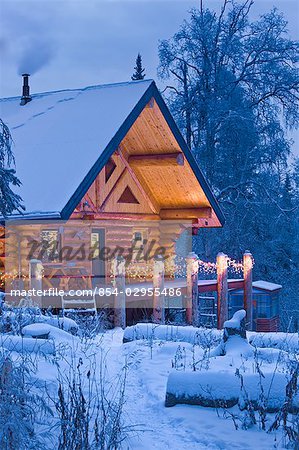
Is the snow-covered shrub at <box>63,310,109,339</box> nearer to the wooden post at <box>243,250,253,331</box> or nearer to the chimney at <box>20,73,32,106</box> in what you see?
the wooden post at <box>243,250,253,331</box>

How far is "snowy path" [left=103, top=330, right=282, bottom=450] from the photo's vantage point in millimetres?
7418

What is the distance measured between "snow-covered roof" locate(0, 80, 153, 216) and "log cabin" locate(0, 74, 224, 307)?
35mm

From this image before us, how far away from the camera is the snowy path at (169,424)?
24.3 ft

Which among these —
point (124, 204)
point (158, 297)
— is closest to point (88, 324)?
point (158, 297)

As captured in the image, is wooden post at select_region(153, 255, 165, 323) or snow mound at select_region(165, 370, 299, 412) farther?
wooden post at select_region(153, 255, 165, 323)

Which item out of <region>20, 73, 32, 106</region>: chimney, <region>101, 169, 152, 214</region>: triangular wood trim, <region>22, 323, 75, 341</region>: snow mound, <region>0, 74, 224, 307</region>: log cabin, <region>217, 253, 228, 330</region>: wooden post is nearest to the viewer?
<region>22, 323, 75, 341</region>: snow mound

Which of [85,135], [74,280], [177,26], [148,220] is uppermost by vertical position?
[177,26]

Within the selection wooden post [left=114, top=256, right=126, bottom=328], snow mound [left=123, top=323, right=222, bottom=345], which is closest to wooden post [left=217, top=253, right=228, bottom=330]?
wooden post [left=114, top=256, right=126, bottom=328]

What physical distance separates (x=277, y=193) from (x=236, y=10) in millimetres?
7777

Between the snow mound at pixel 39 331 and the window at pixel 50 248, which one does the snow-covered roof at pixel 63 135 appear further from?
the snow mound at pixel 39 331

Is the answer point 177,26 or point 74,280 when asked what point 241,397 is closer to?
point 74,280

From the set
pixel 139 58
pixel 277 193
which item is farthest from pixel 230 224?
pixel 139 58

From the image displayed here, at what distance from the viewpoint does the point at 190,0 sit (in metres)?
32.1

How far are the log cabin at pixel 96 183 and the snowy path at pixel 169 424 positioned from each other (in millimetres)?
7411
